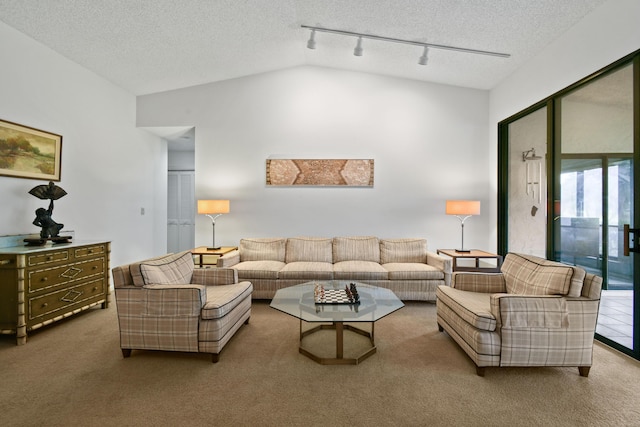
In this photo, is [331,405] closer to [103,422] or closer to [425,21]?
[103,422]

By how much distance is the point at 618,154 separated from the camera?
2.69 meters

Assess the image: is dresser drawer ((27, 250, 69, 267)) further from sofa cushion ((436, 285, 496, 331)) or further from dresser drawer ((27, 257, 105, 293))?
sofa cushion ((436, 285, 496, 331))

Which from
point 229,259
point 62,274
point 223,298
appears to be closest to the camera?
point 223,298

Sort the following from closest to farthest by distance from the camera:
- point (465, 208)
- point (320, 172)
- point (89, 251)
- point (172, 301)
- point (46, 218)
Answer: point (172, 301) → point (46, 218) → point (89, 251) → point (465, 208) → point (320, 172)

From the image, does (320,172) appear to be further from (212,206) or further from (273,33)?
(273,33)

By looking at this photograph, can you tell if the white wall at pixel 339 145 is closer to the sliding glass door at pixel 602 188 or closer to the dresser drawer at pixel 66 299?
the sliding glass door at pixel 602 188

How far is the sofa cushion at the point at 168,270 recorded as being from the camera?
249 cm

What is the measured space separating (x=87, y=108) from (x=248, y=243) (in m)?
2.76

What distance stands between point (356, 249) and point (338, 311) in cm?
216

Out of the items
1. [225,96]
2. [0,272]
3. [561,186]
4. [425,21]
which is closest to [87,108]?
[225,96]

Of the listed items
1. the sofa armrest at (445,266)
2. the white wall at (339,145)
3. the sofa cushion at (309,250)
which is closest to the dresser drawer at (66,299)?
the white wall at (339,145)

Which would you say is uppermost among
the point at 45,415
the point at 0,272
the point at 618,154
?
the point at 618,154

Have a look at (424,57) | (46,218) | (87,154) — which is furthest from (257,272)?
(424,57)

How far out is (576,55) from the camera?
309cm
